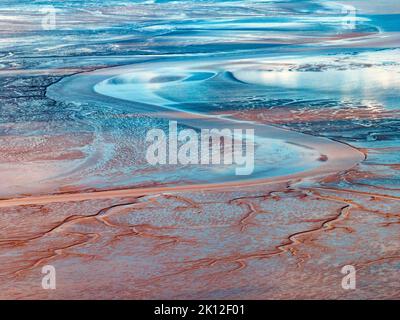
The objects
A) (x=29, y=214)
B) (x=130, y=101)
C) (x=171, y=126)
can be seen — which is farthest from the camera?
(x=130, y=101)

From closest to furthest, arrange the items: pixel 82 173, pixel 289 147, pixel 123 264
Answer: pixel 123 264 → pixel 82 173 → pixel 289 147

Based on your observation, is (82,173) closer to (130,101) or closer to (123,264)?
(123,264)

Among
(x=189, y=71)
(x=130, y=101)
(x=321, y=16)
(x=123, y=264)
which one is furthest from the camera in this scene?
(x=321, y=16)

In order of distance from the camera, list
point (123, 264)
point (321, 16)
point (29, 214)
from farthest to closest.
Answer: point (321, 16) → point (29, 214) → point (123, 264)

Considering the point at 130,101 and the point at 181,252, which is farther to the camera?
the point at 130,101

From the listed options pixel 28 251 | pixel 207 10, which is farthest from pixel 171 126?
pixel 207 10

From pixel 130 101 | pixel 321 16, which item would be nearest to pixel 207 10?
pixel 321 16

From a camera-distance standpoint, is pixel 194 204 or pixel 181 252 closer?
pixel 181 252
